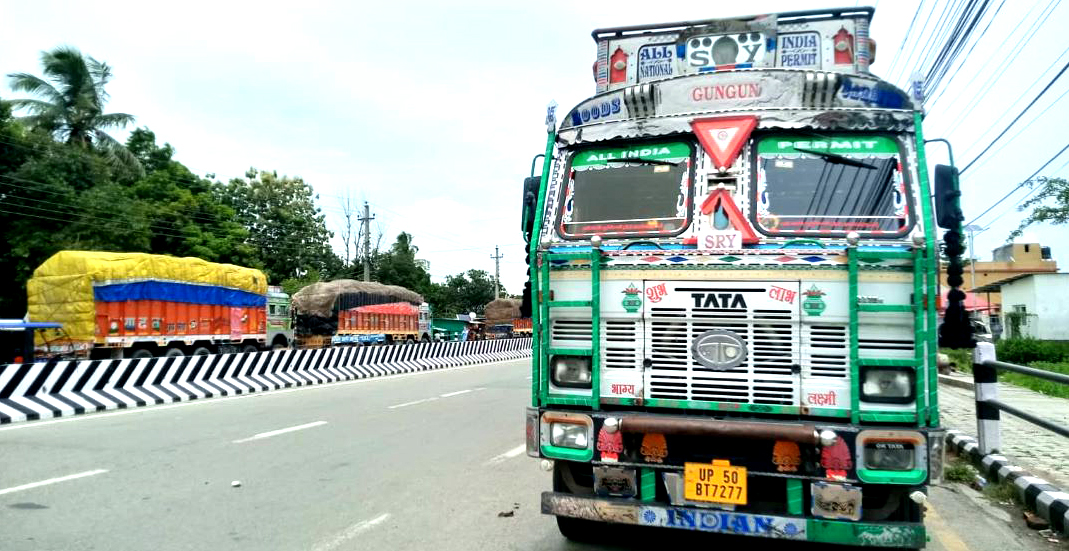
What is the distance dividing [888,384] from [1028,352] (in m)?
21.3

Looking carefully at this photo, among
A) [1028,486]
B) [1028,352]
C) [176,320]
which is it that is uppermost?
[176,320]

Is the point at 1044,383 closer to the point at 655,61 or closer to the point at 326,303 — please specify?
the point at 655,61

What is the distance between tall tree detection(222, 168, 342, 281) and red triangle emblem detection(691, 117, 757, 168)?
46.5 metres

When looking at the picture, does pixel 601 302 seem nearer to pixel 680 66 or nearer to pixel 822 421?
pixel 822 421

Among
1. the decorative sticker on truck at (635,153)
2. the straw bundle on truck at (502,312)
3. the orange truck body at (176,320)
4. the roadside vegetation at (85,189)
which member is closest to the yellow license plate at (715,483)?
the decorative sticker on truck at (635,153)

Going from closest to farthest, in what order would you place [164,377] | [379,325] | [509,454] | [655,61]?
[655,61] → [509,454] → [164,377] → [379,325]

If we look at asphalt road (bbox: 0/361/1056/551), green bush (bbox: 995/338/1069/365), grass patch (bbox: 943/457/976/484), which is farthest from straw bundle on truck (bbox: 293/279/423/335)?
grass patch (bbox: 943/457/976/484)

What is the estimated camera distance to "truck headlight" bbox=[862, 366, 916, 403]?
408cm

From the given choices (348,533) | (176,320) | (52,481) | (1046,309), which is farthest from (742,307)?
(1046,309)

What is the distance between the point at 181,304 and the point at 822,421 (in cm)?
2052

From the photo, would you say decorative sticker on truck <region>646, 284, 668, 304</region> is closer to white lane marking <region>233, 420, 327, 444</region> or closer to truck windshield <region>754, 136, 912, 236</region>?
truck windshield <region>754, 136, 912, 236</region>

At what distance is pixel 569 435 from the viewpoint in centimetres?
454

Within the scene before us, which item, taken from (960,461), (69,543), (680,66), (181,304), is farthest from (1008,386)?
(181,304)

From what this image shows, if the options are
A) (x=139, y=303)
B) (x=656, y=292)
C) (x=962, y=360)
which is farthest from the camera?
(x=962, y=360)
